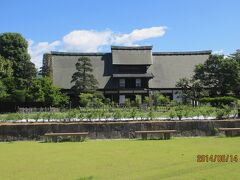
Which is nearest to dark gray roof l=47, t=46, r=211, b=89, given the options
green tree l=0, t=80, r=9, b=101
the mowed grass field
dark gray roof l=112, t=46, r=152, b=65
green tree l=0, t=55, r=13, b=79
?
dark gray roof l=112, t=46, r=152, b=65

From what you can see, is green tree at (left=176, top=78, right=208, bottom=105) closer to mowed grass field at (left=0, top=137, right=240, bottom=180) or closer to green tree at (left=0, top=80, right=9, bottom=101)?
green tree at (left=0, top=80, right=9, bottom=101)

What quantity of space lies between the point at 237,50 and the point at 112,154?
1584 inches

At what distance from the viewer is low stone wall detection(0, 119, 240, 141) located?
19.3 meters

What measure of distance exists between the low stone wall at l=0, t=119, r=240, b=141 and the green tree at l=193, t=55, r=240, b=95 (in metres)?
26.8

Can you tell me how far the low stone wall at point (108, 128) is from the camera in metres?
19.3

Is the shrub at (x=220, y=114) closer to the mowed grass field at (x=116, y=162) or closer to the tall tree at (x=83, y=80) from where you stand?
the mowed grass field at (x=116, y=162)

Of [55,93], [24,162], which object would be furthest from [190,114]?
[55,93]

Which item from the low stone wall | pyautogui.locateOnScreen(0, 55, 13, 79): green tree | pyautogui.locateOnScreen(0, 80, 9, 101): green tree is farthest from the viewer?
pyautogui.locateOnScreen(0, 55, 13, 79): green tree

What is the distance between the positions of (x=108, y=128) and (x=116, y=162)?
309 inches

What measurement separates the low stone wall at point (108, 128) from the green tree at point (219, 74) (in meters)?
26.8

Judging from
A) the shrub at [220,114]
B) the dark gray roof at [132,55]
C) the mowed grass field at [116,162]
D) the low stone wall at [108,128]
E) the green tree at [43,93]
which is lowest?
the mowed grass field at [116,162]

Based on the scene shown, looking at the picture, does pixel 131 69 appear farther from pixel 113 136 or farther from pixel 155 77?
pixel 113 136
